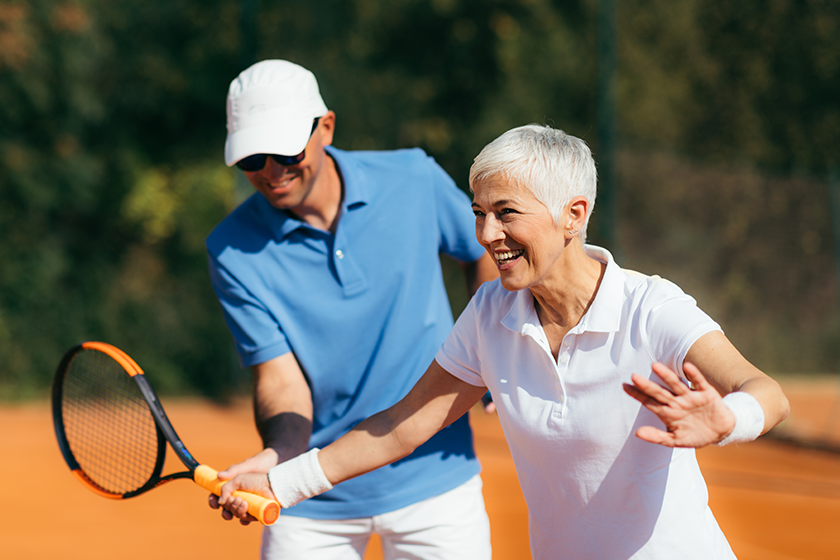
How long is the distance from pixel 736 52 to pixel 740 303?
4.73 m

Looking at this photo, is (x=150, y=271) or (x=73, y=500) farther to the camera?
(x=150, y=271)

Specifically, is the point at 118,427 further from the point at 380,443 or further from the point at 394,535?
the point at 380,443

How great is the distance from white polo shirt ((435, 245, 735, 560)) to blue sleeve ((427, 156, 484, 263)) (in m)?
0.80

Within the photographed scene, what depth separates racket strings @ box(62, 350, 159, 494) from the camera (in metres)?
3.00

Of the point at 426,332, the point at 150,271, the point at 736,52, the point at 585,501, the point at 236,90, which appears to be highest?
the point at 736,52

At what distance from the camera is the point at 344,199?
2674 millimetres

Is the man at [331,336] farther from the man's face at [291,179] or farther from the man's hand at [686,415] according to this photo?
the man's hand at [686,415]

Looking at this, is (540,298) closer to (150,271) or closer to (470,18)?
(150,271)

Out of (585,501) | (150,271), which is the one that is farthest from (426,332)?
(150,271)

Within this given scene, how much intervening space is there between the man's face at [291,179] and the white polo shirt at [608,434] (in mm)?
840

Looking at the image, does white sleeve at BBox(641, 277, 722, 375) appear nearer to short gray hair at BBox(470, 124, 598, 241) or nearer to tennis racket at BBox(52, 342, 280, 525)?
short gray hair at BBox(470, 124, 598, 241)

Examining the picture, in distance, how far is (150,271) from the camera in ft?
40.9

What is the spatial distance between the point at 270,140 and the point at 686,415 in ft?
4.55

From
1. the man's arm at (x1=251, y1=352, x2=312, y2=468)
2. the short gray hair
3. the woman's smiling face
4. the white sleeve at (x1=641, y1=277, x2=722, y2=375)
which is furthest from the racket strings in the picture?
the white sleeve at (x1=641, y1=277, x2=722, y2=375)
